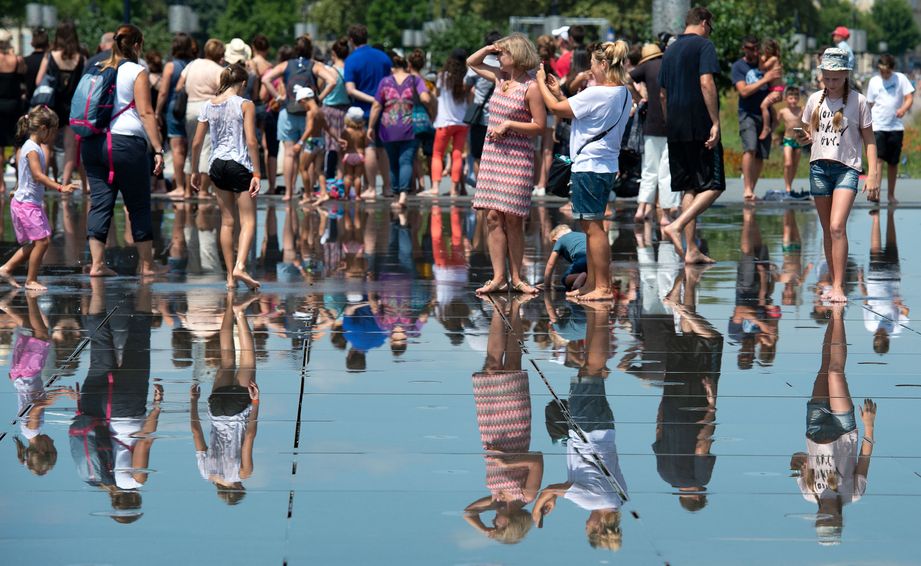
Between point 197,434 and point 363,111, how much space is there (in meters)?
13.3

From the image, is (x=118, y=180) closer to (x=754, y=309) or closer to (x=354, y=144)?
(x=754, y=309)

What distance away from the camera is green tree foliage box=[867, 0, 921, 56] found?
143 metres

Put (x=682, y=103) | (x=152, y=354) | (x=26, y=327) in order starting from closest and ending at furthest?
(x=152, y=354)
(x=26, y=327)
(x=682, y=103)

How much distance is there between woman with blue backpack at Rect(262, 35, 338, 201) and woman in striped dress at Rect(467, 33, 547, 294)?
297 inches

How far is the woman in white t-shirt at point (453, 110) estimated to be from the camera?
18484 mm

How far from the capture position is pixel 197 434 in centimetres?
638

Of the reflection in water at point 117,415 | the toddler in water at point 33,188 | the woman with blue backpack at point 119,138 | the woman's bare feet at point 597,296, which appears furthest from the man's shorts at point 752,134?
the reflection in water at point 117,415

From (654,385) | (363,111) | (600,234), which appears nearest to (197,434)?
(654,385)

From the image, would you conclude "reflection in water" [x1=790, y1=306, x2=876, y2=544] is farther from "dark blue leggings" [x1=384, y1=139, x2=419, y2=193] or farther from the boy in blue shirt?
"dark blue leggings" [x1=384, y1=139, x2=419, y2=193]

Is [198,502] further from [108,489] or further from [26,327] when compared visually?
[26,327]

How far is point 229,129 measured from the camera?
36.7 feet

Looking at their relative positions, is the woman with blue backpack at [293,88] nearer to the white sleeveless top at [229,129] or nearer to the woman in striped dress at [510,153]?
the white sleeveless top at [229,129]

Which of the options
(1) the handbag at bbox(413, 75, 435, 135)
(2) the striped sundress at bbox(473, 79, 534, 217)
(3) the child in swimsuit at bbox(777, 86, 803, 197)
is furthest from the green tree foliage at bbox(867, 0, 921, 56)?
(2) the striped sundress at bbox(473, 79, 534, 217)

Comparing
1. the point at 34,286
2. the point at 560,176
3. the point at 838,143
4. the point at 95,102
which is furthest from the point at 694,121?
the point at 34,286
